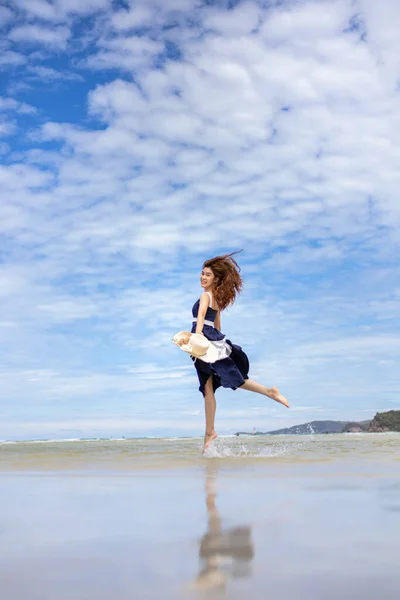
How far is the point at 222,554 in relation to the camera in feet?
5.72

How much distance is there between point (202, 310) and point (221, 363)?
2.23 feet

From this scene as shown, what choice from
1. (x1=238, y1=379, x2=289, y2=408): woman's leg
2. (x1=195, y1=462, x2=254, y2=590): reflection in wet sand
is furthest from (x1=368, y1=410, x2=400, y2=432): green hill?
(x1=195, y1=462, x2=254, y2=590): reflection in wet sand

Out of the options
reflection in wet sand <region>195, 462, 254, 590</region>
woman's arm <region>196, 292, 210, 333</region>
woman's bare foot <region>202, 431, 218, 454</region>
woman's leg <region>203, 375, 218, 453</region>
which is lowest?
reflection in wet sand <region>195, 462, 254, 590</region>

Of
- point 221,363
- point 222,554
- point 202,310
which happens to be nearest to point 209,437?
point 221,363

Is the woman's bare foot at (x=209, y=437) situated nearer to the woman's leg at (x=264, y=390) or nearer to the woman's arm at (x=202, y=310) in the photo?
A: the woman's leg at (x=264, y=390)

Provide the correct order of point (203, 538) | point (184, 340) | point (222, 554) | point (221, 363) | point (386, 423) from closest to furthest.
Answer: point (222, 554) → point (203, 538) → point (184, 340) → point (221, 363) → point (386, 423)

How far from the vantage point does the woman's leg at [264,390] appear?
7.70 m

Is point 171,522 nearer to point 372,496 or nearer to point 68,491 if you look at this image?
point 372,496

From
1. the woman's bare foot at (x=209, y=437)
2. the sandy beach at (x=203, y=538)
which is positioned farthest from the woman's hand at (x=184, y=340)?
the sandy beach at (x=203, y=538)

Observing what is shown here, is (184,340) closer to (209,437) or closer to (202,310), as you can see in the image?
(202,310)

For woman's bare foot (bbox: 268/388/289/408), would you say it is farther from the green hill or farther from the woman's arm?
the green hill

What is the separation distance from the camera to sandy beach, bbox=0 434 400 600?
56.6 inches

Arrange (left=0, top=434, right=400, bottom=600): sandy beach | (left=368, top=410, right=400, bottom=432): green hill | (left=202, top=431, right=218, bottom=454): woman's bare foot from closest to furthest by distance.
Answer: (left=0, top=434, right=400, bottom=600): sandy beach → (left=202, top=431, right=218, bottom=454): woman's bare foot → (left=368, top=410, right=400, bottom=432): green hill

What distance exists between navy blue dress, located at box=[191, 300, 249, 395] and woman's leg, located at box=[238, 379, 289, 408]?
0.09 metres
